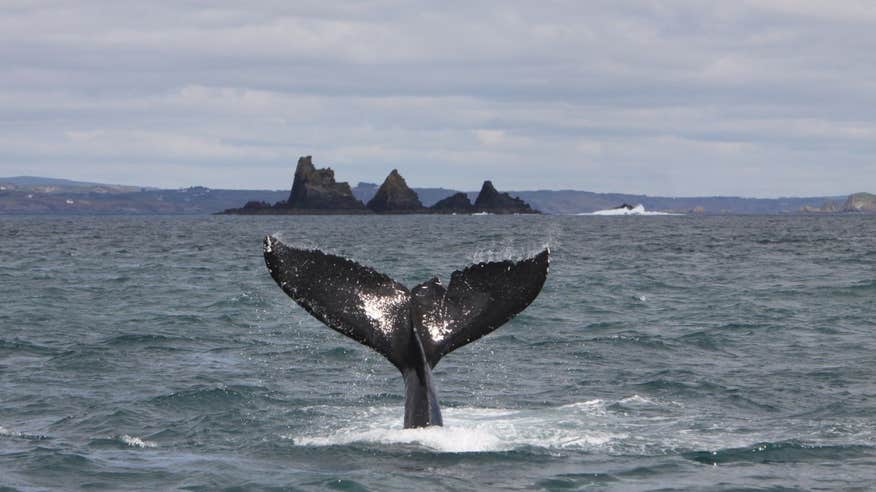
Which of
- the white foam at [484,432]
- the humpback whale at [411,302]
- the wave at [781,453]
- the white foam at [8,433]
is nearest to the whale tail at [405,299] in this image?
the humpback whale at [411,302]

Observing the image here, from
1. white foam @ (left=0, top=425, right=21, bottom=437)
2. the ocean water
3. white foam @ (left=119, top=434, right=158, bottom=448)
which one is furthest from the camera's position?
white foam @ (left=0, top=425, right=21, bottom=437)

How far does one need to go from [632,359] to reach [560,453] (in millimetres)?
6307

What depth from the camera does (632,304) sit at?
969 inches

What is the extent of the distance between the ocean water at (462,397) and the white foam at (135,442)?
3 cm

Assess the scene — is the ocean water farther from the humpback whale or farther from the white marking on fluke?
Result: the white marking on fluke

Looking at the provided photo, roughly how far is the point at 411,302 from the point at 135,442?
2954mm

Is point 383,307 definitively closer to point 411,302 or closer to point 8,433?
point 411,302

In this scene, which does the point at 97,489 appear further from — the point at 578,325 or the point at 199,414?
the point at 578,325

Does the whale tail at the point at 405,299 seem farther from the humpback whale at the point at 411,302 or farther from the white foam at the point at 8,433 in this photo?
the white foam at the point at 8,433

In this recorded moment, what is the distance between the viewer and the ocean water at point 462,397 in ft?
32.0

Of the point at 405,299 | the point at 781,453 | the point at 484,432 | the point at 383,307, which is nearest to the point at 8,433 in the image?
the point at 383,307

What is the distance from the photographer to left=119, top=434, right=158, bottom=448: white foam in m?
10.9

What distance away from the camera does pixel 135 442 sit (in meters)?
11.0

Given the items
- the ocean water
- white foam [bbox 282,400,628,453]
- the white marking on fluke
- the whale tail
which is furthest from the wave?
the white marking on fluke
